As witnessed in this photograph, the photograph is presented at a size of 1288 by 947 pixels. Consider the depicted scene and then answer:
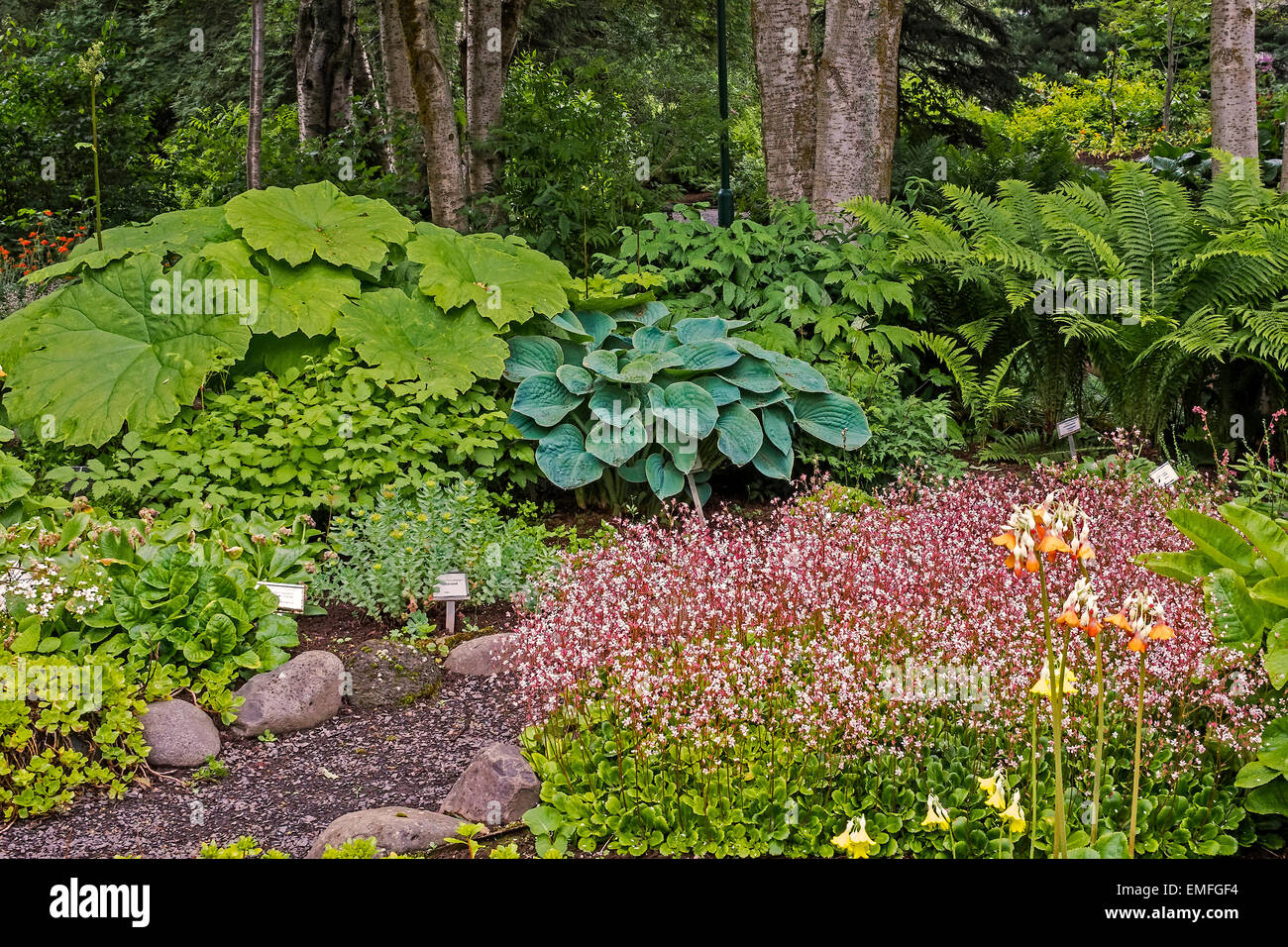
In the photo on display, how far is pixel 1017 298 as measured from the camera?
5781mm

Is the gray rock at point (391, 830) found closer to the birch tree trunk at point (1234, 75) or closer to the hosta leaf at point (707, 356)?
the hosta leaf at point (707, 356)

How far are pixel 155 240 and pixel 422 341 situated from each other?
1650mm

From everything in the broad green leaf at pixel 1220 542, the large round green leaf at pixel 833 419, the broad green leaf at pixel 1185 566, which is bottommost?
the broad green leaf at pixel 1185 566

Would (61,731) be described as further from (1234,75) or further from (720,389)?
(1234,75)

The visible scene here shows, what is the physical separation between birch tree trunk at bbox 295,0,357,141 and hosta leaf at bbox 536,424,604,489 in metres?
7.94

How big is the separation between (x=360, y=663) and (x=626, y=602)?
106 centimetres

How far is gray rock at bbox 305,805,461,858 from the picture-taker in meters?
2.86

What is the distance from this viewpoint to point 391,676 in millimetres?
3918

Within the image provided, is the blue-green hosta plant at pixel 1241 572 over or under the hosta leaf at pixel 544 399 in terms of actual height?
under

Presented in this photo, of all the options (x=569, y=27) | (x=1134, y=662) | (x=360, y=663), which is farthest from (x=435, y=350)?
(x=569, y=27)

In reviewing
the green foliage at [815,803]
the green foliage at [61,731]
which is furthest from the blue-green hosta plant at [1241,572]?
the green foliage at [61,731]

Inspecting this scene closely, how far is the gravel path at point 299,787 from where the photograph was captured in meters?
3.04

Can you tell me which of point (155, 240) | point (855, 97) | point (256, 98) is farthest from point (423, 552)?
point (855, 97)
